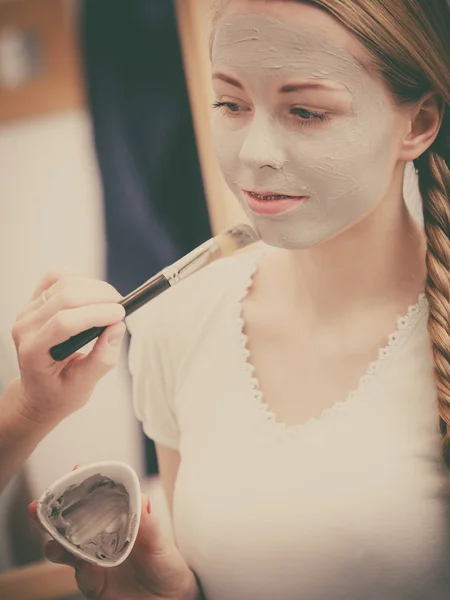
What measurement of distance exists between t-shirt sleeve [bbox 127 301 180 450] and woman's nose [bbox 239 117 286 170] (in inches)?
9.1

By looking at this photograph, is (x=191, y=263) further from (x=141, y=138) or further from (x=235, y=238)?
(x=141, y=138)

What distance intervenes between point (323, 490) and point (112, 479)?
18cm

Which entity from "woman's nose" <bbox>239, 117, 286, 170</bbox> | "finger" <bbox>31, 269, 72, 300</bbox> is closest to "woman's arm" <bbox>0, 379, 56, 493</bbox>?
"finger" <bbox>31, 269, 72, 300</bbox>

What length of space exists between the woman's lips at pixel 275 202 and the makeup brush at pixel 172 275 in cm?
4

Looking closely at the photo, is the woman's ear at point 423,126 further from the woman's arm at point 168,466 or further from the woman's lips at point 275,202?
the woman's arm at point 168,466

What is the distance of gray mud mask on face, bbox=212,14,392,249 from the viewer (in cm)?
56

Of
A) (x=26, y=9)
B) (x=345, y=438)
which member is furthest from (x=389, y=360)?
(x=26, y=9)

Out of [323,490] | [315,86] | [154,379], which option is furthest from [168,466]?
[315,86]

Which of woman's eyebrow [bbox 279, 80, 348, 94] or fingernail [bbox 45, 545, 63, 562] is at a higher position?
woman's eyebrow [bbox 279, 80, 348, 94]

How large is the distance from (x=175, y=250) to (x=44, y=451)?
10.7 inches

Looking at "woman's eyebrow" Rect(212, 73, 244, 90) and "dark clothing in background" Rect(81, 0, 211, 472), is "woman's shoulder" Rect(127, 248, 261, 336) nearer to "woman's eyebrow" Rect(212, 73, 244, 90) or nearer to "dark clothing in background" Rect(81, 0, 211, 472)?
"dark clothing in background" Rect(81, 0, 211, 472)

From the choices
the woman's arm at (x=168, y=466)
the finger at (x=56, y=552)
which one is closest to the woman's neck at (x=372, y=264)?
the woman's arm at (x=168, y=466)

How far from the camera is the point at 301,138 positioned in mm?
576

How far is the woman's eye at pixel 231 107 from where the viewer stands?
598mm
